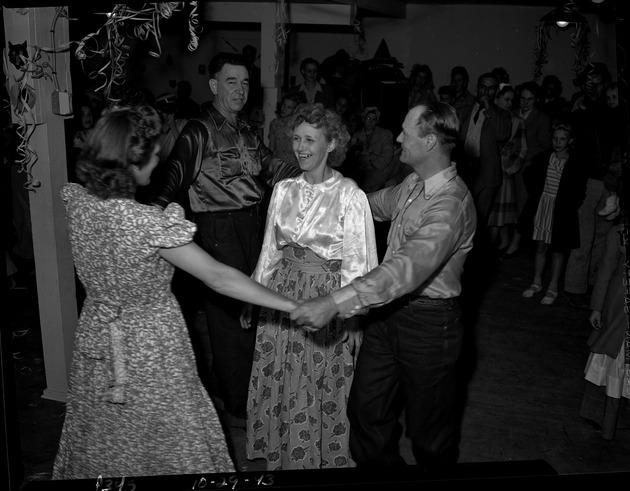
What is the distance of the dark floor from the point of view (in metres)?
3.59

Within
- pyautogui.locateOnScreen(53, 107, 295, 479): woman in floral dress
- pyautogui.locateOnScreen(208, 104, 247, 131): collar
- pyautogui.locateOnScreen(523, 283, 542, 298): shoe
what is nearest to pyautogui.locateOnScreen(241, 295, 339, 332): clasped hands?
pyautogui.locateOnScreen(53, 107, 295, 479): woman in floral dress

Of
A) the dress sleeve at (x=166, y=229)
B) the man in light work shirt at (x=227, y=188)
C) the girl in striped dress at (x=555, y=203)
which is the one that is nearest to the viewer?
the dress sleeve at (x=166, y=229)

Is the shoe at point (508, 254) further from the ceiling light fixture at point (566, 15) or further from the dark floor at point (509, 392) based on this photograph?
the ceiling light fixture at point (566, 15)

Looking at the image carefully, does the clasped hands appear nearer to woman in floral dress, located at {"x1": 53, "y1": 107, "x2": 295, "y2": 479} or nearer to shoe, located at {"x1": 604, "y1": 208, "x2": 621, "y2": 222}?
woman in floral dress, located at {"x1": 53, "y1": 107, "x2": 295, "y2": 479}

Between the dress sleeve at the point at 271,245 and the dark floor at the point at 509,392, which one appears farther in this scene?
the dark floor at the point at 509,392

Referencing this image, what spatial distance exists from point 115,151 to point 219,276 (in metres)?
0.57

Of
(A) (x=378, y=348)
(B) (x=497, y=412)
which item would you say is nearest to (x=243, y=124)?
(A) (x=378, y=348)

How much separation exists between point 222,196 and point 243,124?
0.40 m

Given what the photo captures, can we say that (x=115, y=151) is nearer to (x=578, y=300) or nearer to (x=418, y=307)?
(x=418, y=307)

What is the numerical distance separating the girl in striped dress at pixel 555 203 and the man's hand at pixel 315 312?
3.11 m

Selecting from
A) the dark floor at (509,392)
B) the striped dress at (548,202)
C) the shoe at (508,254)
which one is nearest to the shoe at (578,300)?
the dark floor at (509,392)

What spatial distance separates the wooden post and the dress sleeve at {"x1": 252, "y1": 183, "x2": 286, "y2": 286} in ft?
3.70

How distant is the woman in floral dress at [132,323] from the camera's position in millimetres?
2346

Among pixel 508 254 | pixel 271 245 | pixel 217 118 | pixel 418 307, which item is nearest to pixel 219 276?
pixel 271 245
